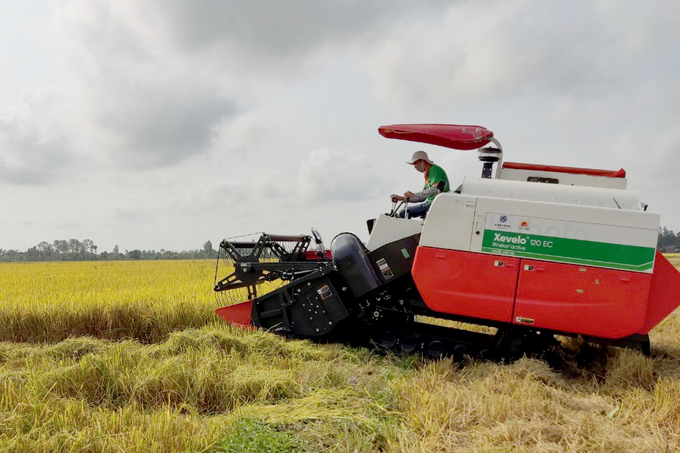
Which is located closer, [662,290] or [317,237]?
[662,290]

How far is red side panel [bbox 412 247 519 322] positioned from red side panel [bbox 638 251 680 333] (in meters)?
1.33

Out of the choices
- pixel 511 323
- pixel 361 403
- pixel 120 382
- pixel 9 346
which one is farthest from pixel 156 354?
pixel 511 323

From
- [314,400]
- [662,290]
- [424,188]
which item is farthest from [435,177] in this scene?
[314,400]

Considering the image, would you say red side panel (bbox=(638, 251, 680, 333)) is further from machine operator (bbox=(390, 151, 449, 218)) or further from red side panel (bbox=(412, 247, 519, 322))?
machine operator (bbox=(390, 151, 449, 218))

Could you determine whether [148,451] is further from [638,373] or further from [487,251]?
[638,373]

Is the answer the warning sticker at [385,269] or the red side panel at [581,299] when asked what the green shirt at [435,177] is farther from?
the red side panel at [581,299]

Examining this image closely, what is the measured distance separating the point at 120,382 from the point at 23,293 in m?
5.92

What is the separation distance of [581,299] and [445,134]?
7.48ft

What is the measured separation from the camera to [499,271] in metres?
4.99

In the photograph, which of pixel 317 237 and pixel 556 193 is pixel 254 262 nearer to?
pixel 317 237

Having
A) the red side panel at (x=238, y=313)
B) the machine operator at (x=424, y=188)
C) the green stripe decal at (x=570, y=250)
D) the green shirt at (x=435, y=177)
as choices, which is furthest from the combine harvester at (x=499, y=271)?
the red side panel at (x=238, y=313)

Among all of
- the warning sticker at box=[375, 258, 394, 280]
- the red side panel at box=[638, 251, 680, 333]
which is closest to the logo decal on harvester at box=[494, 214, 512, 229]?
the warning sticker at box=[375, 258, 394, 280]

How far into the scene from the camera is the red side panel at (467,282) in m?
4.99

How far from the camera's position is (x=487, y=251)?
16.4ft
